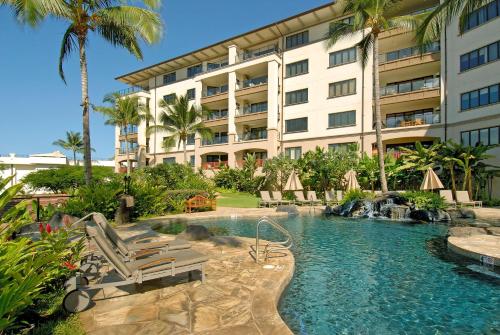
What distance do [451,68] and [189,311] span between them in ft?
95.7

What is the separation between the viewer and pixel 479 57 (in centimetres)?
2339

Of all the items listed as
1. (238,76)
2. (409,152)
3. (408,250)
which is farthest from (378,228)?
(238,76)

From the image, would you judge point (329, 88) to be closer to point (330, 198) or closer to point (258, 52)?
point (258, 52)

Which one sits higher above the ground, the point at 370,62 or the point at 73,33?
the point at 370,62

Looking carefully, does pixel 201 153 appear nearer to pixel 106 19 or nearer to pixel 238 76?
pixel 238 76

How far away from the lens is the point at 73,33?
15453mm

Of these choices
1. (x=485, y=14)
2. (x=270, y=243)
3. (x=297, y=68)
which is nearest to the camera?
(x=270, y=243)

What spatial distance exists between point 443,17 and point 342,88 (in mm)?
15207

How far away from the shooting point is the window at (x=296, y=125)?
32562 mm

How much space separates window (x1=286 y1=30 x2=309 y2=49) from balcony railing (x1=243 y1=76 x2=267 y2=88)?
4.60 meters

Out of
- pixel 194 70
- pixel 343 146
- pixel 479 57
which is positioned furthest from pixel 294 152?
pixel 194 70

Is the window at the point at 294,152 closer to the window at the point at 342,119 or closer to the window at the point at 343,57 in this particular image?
the window at the point at 342,119

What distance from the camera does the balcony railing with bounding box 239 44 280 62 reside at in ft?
116

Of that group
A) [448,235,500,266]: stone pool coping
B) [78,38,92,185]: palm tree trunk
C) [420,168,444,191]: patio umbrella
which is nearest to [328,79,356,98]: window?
[420,168,444,191]: patio umbrella
